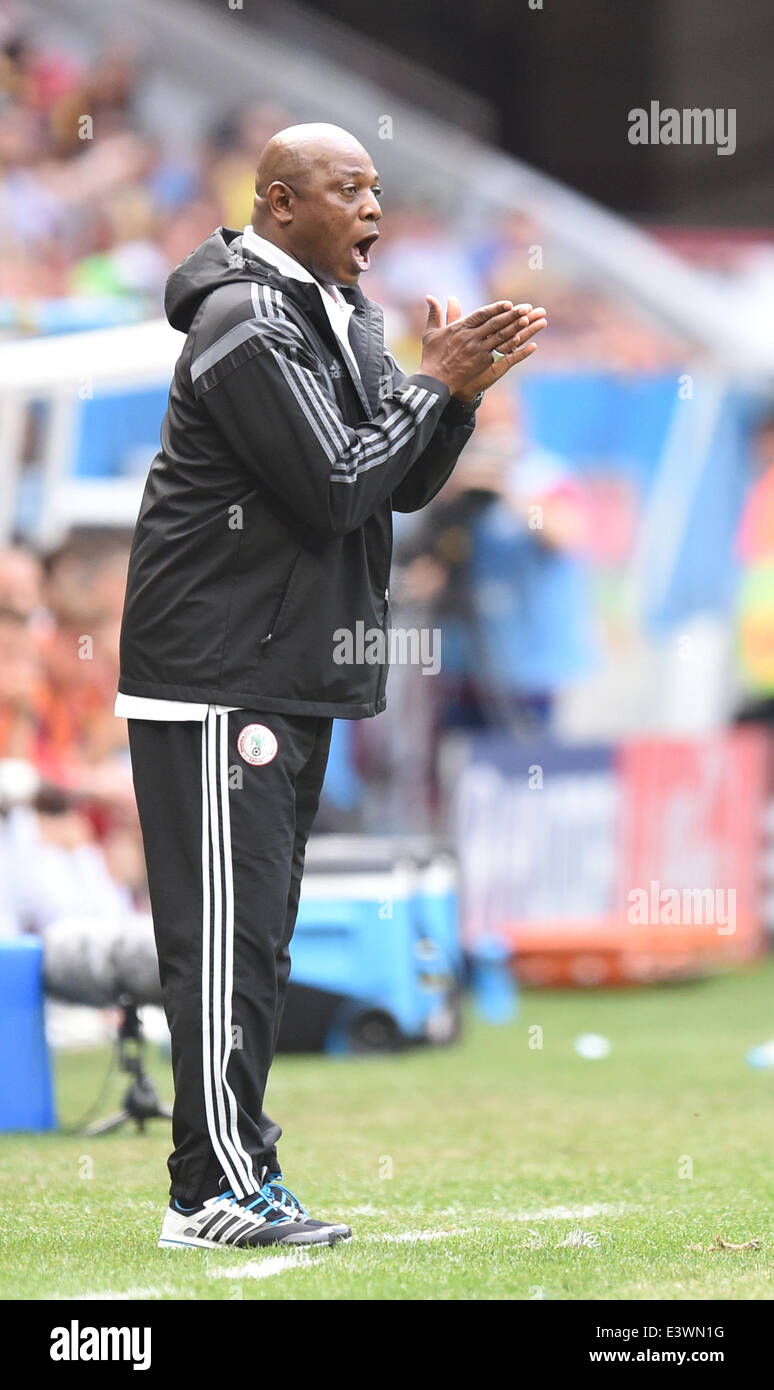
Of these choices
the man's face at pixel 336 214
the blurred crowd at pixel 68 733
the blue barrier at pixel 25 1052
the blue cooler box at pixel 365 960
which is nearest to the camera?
the man's face at pixel 336 214

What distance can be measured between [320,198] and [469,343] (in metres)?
0.37

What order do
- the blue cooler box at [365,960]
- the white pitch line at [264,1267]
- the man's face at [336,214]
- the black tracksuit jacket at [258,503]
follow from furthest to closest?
the blue cooler box at [365,960], the man's face at [336,214], the black tracksuit jacket at [258,503], the white pitch line at [264,1267]

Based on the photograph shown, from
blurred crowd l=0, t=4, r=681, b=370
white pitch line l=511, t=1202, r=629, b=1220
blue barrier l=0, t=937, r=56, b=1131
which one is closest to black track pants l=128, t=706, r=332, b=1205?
white pitch line l=511, t=1202, r=629, b=1220

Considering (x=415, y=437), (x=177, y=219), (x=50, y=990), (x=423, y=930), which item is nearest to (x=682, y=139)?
(x=177, y=219)

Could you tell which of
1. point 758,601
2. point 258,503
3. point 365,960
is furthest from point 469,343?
point 758,601

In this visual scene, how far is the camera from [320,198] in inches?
137

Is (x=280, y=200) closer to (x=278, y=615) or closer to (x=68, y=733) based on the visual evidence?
(x=278, y=615)

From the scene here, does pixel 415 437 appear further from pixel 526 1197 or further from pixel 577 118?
pixel 577 118

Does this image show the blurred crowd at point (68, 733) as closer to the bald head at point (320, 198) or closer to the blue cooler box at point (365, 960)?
the blue cooler box at point (365, 960)

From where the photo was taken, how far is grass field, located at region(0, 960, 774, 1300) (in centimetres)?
318

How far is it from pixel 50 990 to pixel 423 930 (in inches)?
92.6

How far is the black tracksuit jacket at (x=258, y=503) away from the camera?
335 cm

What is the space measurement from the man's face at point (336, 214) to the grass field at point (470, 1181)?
1.76m

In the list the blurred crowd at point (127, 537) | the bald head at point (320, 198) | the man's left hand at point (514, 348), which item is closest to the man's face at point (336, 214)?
the bald head at point (320, 198)
